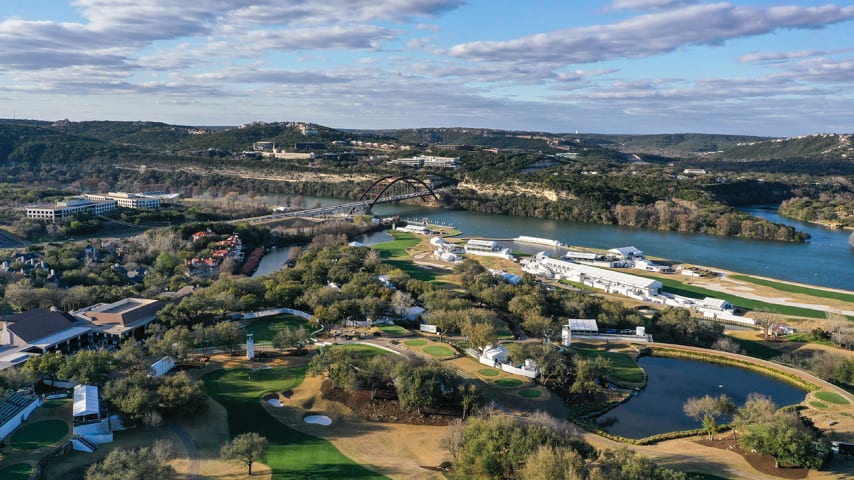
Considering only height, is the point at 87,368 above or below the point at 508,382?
above

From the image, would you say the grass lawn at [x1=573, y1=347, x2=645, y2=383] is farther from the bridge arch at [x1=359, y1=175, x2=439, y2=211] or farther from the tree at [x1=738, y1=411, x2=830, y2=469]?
the bridge arch at [x1=359, y1=175, x2=439, y2=211]

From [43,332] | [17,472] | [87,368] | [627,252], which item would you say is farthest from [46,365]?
[627,252]

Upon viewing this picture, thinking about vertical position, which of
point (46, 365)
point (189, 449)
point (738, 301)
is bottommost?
point (189, 449)

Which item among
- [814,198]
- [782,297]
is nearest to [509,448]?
[782,297]

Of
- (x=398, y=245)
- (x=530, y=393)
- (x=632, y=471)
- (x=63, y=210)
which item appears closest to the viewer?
(x=632, y=471)

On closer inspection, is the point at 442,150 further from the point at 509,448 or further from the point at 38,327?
the point at 509,448

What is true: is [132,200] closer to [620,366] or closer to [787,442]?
[620,366]

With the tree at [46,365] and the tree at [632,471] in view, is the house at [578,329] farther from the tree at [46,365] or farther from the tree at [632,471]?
the tree at [46,365]
